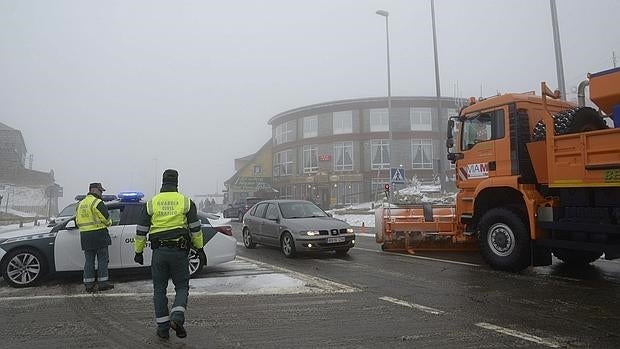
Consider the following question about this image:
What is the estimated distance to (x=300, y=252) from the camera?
36.4 ft

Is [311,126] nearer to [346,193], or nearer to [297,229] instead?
[346,193]

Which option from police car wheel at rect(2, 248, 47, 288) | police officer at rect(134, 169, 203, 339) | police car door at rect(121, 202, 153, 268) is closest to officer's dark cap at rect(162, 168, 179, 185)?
police officer at rect(134, 169, 203, 339)

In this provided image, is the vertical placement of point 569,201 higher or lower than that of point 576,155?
lower

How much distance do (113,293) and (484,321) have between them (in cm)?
537

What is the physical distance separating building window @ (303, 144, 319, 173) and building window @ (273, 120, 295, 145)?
3449mm

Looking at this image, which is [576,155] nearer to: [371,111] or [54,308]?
[54,308]

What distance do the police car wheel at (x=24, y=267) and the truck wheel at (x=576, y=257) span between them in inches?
364

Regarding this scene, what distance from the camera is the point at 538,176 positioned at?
830 centimetres

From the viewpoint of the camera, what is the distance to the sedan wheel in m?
11.0

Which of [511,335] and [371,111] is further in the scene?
[371,111]

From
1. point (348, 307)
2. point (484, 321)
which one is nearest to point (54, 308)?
point (348, 307)

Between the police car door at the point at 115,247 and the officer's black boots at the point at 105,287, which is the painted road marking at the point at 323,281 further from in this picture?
the officer's black boots at the point at 105,287

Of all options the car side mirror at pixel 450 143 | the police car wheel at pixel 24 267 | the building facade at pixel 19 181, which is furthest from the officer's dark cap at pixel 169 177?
the building facade at pixel 19 181

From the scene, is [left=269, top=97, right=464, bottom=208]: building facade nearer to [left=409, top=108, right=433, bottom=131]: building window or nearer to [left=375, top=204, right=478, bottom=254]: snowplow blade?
[left=409, top=108, right=433, bottom=131]: building window
